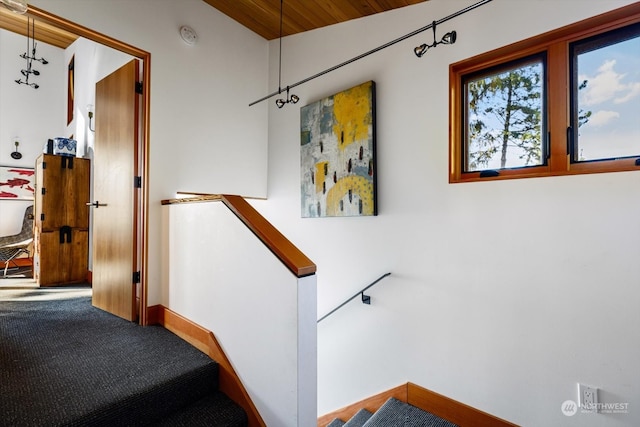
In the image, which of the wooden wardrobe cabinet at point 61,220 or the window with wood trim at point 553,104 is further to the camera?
the wooden wardrobe cabinet at point 61,220

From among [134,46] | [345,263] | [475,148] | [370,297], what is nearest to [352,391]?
[370,297]

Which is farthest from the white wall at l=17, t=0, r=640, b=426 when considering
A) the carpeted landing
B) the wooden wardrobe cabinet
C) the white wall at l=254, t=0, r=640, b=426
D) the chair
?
the chair

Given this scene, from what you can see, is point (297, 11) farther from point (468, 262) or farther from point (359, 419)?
point (359, 419)

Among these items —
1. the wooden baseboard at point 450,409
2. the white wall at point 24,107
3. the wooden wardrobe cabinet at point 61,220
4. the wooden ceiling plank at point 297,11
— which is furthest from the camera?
the white wall at point 24,107

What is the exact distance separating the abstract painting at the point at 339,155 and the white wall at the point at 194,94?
0.62 m

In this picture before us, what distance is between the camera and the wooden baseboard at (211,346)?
1.59m

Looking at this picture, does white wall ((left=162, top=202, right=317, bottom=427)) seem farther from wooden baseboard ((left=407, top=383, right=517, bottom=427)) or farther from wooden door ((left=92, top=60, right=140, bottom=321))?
wooden baseboard ((left=407, top=383, right=517, bottom=427))

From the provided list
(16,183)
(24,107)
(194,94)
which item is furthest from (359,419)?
(24,107)

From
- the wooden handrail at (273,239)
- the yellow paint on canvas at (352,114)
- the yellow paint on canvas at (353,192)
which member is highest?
the yellow paint on canvas at (352,114)

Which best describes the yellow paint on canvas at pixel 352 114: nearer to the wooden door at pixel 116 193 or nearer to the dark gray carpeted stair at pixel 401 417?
the wooden door at pixel 116 193

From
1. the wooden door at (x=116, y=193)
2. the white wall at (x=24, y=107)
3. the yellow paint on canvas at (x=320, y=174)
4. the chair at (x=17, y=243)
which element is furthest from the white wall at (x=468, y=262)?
the white wall at (x=24, y=107)

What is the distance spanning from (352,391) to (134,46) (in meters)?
3.28

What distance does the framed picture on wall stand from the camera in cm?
460

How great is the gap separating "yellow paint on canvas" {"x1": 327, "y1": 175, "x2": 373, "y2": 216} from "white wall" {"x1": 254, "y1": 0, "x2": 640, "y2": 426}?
0.37ft
